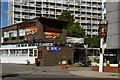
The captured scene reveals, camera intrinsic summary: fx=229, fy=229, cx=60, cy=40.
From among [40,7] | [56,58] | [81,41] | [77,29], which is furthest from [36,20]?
[40,7]

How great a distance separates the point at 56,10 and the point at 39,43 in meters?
54.9

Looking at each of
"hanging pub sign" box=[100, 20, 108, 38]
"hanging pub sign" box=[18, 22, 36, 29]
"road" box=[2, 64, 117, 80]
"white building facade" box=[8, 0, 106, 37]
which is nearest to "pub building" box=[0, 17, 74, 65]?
"hanging pub sign" box=[18, 22, 36, 29]

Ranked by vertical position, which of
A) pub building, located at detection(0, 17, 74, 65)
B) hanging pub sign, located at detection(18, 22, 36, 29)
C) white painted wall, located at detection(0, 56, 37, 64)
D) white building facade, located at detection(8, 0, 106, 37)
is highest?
white building facade, located at detection(8, 0, 106, 37)

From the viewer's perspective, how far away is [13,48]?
141 feet

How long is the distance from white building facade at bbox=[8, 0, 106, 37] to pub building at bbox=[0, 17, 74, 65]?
42.1 meters

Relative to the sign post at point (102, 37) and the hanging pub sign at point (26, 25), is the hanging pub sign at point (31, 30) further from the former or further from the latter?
the sign post at point (102, 37)

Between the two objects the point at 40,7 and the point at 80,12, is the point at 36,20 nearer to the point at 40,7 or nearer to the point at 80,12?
the point at 40,7

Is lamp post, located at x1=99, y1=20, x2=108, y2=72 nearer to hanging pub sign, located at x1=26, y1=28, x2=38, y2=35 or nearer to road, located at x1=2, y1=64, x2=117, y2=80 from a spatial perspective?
road, located at x1=2, y1=64, x2=117, y2=80

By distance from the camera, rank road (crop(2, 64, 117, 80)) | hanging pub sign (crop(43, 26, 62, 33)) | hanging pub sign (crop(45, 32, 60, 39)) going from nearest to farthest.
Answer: road (crop(2, 64, 117, 80)) < hanging pub sign (crop(43, 26, 62, 33)) < hanging pub sign (crop(45, 32, 60, 39))

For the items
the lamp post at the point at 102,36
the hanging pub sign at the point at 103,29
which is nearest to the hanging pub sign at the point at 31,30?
the hanging pub sign at the point at 103,29

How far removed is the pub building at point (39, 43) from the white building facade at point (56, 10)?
4212cm

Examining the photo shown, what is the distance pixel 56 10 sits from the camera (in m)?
91.5

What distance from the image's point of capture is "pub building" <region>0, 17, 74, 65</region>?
36703 millimetres

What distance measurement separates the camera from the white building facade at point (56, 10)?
85.6 meters
